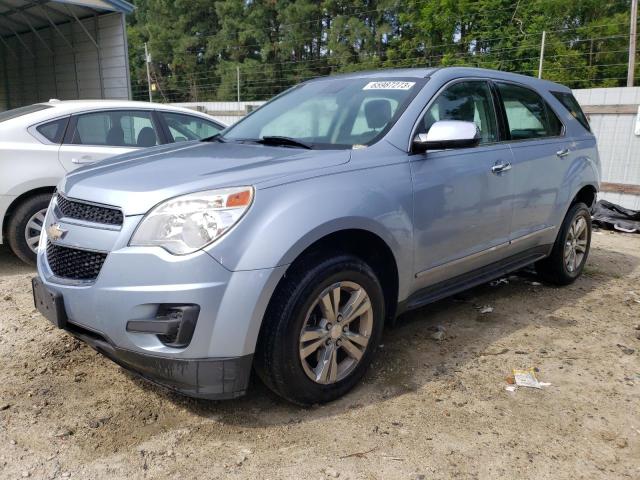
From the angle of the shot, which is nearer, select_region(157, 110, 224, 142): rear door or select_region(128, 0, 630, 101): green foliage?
select_region(157, 110, 224, 142): rear door

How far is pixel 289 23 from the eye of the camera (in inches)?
1651

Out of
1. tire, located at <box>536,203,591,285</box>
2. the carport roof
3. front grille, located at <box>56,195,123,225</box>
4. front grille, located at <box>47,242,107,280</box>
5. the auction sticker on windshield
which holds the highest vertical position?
the carport roof

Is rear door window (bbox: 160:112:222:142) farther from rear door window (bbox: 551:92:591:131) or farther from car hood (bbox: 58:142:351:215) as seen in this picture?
rear door window (bbox: 551:92:591:131)

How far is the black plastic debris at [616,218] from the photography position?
25.3 feet

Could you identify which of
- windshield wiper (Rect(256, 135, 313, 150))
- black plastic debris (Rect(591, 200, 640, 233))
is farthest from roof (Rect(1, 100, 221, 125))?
black plastic debris (Rect(591, 200, 640, 233))

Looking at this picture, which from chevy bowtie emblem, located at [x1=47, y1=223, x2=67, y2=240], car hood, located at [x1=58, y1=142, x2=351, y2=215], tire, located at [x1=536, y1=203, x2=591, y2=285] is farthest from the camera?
tire, located at [x1=536, y1=203, x2=591, y2=285]

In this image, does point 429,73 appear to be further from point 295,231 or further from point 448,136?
point 295,231

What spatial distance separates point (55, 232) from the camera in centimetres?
275

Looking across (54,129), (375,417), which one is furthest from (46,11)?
(375,417)

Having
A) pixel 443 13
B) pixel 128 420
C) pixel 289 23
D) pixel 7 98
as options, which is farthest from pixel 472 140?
pixel 289 23

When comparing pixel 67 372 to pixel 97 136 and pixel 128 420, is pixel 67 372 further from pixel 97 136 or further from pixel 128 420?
pixel 97 136

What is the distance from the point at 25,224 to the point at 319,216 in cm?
350

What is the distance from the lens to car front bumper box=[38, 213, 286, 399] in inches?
91.8

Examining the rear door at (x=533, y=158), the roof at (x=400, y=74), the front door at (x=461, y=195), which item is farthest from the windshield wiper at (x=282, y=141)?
the rear door at (x=533, y=158)
